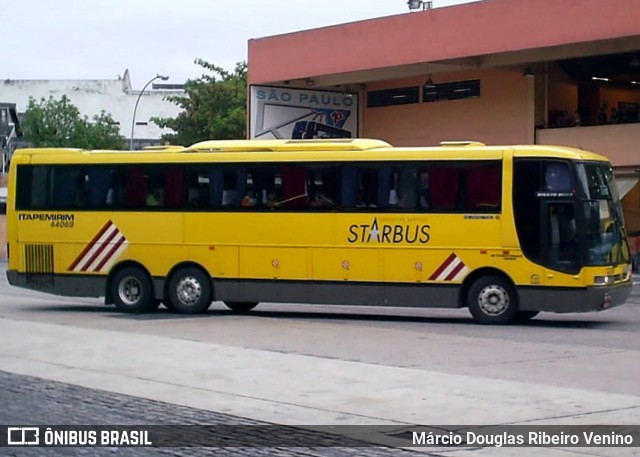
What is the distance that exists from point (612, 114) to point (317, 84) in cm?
1019

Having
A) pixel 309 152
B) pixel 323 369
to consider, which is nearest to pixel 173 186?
pixel 309 152

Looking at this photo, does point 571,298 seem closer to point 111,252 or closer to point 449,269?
point 449,269

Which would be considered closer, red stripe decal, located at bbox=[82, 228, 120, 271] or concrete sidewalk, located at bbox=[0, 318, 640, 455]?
concrete sidewalk, located at bbox=[0, 318, 640, 455]

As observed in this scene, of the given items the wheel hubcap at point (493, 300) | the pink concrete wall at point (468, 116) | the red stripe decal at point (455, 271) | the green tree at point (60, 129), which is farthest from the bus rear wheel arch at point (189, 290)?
the green tree at point (60, 129)

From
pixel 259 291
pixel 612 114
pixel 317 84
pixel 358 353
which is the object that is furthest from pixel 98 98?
pixel 358 353

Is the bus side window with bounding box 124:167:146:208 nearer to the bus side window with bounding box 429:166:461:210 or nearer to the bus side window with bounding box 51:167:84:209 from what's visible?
the bus side window with bounding box 51:167:84:209

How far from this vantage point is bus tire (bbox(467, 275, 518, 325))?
65.4 feet

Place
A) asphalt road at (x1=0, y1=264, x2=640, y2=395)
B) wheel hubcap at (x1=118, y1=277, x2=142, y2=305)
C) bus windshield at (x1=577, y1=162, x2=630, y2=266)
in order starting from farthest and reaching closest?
wheel hubcap at (x1=118, y1=277, x2=142, y2=305) → bus windshield at (x1=577, y1=162, x2=630, y2=266) → asphalt road at (x1=0, y1=264, x2=640, y2=395)

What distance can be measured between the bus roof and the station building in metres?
12.6

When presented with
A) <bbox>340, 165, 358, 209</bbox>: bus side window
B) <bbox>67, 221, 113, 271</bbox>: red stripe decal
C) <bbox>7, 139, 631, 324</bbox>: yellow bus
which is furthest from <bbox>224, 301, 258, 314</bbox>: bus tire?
<bbox>340, 165, 358, 209</bbox>: bus side window

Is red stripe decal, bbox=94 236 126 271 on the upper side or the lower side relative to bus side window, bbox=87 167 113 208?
lower

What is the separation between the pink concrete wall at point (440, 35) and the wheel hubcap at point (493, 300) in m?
13.6

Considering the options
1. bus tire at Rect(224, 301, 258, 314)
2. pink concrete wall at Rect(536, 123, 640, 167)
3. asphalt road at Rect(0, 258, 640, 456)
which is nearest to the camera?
asphalt road at Rect(0, 258, 640, 456)

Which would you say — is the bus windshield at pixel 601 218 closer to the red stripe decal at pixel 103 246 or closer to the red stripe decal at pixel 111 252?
the red stripe decal at pixel 111 252
